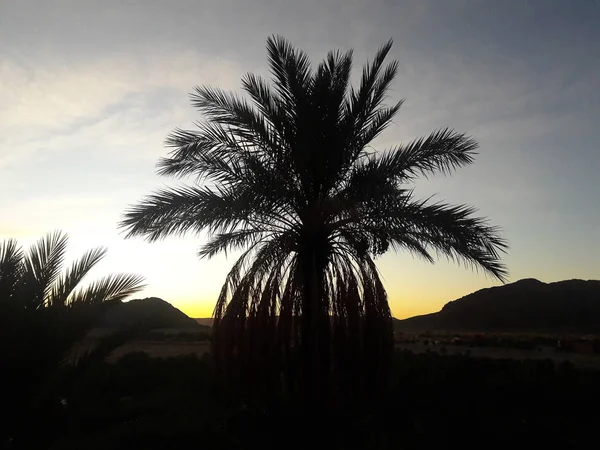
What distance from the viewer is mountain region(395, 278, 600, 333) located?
6191 cm

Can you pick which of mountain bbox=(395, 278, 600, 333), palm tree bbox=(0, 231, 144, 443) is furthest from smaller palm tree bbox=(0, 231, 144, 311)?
mountain bbox=(395, 278, 600, 333)

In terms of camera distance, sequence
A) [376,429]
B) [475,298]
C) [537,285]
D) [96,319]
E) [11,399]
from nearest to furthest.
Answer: [11,399]
[96,319]
[376,429]
[537,285]
[475,298]

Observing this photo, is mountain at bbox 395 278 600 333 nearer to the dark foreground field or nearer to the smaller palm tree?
the dark foreground field

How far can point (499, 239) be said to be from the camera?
33.7ft

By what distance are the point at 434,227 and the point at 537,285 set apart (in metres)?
69.1

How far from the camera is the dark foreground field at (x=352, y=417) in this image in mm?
10844

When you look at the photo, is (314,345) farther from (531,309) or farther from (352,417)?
(531,309)

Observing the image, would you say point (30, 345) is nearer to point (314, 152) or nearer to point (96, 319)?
point (96, 319)

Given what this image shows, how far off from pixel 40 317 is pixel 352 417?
7.31 meters

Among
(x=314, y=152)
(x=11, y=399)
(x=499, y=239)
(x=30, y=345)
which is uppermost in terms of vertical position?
(x=314, y=152)

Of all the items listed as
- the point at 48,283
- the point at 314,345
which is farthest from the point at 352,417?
the point at 48,283

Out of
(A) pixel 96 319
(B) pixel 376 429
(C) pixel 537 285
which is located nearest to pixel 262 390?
(B) pixel 376 429

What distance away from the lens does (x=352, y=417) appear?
12.2 meters

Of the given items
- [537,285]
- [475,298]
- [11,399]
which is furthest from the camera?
[475,298]
